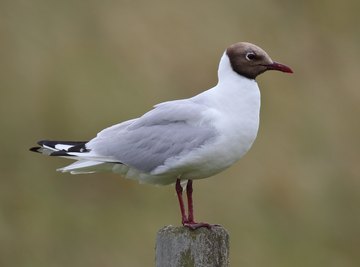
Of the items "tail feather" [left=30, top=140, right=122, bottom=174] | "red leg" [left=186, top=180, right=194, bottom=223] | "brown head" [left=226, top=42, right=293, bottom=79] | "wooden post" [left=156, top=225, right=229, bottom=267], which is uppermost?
"brown head" [left=226, top=42, right=293, bottom=79]

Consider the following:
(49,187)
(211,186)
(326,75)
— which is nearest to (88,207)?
(49,187)

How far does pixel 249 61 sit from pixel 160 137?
0.63 meters

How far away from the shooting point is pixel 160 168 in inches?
213

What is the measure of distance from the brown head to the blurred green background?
5.02 m

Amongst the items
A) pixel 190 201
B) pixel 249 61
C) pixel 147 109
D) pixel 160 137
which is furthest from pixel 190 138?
pixel 147 109

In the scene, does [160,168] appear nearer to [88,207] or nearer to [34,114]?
[88,207]

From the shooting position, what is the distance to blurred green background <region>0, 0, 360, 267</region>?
10789mm

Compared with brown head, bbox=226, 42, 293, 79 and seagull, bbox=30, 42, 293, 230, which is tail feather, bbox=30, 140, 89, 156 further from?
brown head, bbox=226, 42, 293, 79

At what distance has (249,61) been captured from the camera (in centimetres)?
550

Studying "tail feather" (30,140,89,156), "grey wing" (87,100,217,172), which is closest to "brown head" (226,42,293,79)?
"grey wing" (87,100,217,172)

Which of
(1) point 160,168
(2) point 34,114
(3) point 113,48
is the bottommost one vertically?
(1) point 160,168

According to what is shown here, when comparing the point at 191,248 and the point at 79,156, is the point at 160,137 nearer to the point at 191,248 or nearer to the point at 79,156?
the point at 79,156

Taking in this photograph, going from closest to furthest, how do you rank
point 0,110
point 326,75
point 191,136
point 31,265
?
point 191,136 → point 31,265 → point 0,110 → point 326,75

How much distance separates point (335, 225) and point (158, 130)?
21.8 feet
